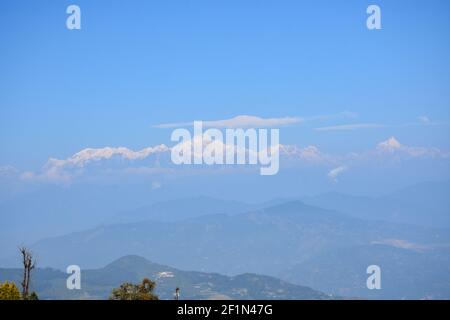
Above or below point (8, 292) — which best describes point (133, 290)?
below

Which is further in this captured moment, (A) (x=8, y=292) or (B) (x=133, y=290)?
(B) (x=133, y=290)

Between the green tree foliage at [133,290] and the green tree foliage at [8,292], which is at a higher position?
the green tree foliage at [8,292]

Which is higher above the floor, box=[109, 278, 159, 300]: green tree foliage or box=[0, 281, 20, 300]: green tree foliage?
box=[0, 281, 20, 300]: green tree foliage

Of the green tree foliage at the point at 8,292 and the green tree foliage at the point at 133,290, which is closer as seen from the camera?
the green tree foliage at the point at 8,292

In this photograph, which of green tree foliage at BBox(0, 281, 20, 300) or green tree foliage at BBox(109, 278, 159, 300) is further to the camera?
green tree foliage at BBox(109, 278, 159, 300)
